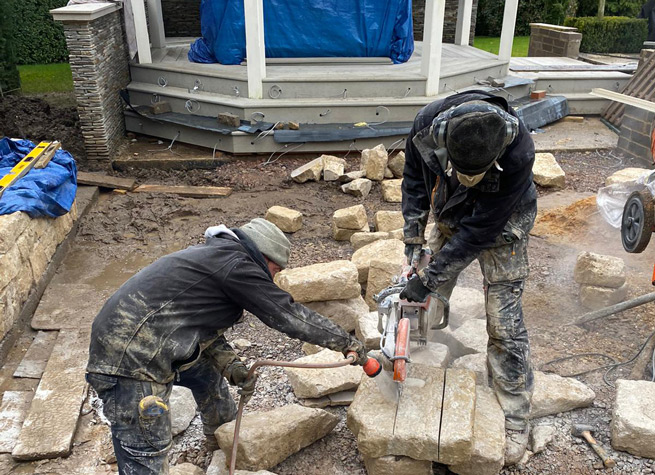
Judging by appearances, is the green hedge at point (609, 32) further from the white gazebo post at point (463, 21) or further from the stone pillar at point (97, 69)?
the stone pillar at point (97, 69)

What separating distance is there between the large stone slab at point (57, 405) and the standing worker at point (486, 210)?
7.52ft

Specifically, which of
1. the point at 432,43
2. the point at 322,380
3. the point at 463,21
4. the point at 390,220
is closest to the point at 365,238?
the point at 390,220

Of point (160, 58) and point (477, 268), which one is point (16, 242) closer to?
point (477, 268)

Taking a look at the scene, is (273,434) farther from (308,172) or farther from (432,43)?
(432,43)

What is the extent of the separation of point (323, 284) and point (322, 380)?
930mm

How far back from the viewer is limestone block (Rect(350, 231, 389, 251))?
5750 millimetres

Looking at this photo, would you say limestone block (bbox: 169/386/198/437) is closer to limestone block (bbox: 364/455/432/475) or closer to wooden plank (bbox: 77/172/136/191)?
limestone block (bbox: 364/455/432/475)

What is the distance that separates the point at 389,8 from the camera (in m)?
9.38

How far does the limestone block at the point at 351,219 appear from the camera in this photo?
19.8 feet

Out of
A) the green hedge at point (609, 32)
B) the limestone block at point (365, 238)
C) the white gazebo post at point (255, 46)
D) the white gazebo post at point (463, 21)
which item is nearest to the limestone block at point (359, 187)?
the limestone block at point (365, 238)

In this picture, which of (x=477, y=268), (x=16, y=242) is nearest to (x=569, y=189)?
(x=477, y=268)

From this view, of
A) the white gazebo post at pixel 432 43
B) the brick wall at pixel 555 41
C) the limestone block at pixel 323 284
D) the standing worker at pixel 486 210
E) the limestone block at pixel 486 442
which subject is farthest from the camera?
the brick wall at pixel 555 41

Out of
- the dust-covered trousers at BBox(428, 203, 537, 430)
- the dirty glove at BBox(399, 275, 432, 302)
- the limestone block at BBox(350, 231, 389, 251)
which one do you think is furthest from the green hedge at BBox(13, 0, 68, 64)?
the dust-covered trousers at BBox(428, 203, 537, 430)

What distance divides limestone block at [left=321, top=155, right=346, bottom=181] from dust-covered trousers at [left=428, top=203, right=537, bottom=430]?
4425 mm
